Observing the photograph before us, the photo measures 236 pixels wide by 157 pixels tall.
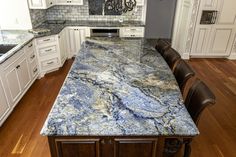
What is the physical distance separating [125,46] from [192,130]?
6.64 feet

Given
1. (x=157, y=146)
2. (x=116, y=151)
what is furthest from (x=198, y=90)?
(x=116, y=151)

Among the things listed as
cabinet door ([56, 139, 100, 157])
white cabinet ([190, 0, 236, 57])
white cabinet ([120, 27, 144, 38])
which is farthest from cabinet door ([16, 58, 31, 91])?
white cabinet ([190, 0, 236, 57])

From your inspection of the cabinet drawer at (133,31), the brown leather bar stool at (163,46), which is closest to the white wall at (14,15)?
the cabinet drawer at (133,31)

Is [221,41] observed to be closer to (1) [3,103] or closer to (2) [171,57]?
(2) [171,57]

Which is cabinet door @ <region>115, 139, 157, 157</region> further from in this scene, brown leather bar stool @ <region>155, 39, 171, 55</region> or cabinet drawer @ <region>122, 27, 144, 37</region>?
cabinet drawer @ <region>122, 27, 144, 37</region>

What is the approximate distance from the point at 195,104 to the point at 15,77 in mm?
2587

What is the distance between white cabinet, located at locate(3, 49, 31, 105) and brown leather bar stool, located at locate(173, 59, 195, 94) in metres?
2.31

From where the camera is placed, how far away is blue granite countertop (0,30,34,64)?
2991 millimetres

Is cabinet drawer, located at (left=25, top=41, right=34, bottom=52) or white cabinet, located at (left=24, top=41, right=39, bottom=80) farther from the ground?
cabinet drawer, located at (left=25, top=41, right=34, bottom=52)

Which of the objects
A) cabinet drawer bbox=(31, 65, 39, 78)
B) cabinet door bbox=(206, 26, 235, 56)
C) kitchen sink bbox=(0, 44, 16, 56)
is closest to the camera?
kitchen sink bbox=(0, 44, 16, 56)

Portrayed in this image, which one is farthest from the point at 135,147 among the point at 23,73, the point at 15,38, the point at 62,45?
the point at 62,45

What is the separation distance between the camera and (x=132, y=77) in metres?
2.15

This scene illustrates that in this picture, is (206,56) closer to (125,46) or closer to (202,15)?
(202,15)

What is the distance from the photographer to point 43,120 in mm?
2859
